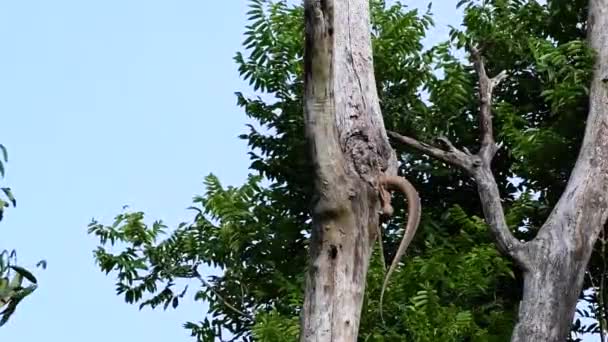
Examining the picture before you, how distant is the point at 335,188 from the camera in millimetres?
6719

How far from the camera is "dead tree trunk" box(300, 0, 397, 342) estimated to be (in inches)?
264

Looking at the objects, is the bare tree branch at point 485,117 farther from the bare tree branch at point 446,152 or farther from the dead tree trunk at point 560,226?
the bare tree branch at point 446,152

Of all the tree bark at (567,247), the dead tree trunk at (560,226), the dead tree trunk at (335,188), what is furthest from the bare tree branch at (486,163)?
the dead tree trunk at (335,188)

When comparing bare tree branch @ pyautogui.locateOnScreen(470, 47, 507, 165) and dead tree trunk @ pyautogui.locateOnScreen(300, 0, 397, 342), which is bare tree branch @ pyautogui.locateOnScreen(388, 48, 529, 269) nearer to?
bare tree branch @ pyautogui.locateOnScreen(470, 47, 507, 165)

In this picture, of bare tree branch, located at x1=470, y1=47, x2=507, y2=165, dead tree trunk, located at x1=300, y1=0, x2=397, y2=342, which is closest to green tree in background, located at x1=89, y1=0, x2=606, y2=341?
bare tree branch, located at x1=470, y1=47, x2=507, y2=165

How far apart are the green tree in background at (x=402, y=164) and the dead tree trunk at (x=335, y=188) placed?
12.5 ft

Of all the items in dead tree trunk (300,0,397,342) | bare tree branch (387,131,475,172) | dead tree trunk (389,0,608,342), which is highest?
bare tree branch (387,131,475,172)

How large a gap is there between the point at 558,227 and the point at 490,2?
10.2 ft

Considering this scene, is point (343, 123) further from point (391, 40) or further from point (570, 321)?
point (391, 40)

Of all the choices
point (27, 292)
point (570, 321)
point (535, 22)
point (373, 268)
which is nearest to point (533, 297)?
point (570, 321)

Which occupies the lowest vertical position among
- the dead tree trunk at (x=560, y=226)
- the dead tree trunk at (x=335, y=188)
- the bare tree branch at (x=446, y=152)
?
the dead tree trunk at (x=335, y=188)

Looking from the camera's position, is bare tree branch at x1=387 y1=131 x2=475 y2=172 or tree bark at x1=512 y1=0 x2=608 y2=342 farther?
bare tree branch at x1=387 y1=131 x2=475 y2=172

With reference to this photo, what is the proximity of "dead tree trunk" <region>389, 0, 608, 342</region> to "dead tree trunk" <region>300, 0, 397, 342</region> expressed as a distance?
2.54 meters

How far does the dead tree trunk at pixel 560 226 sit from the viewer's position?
909 centimetres
